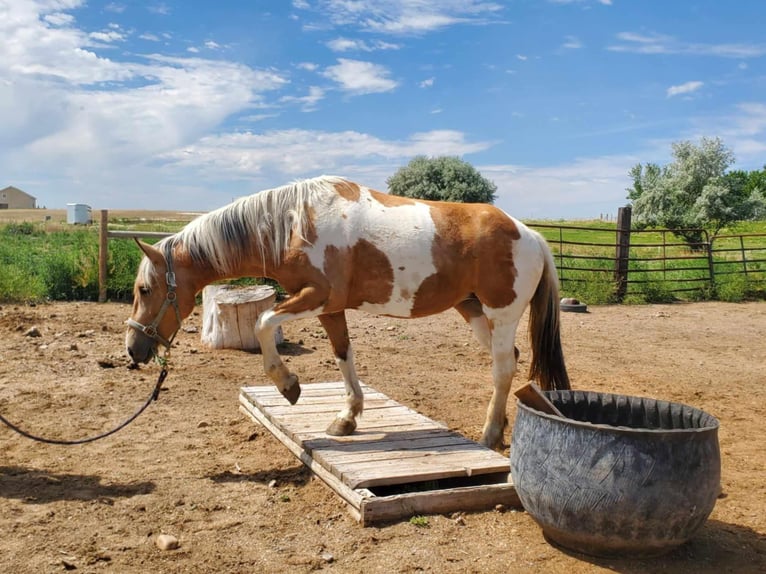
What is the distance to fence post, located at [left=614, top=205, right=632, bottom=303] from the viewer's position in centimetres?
1463

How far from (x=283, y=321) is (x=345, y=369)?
2.32ft

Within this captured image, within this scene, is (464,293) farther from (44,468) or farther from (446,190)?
(446,190)

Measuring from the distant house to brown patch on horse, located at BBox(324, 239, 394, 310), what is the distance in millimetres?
139406

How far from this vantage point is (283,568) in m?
3.01

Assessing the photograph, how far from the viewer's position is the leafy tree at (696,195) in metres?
35.8

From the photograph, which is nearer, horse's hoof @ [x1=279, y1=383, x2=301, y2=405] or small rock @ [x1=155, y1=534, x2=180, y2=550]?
small rock @ [x1=155, y1=534, x2=180, y2=550]

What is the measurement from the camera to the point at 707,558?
3.11 m

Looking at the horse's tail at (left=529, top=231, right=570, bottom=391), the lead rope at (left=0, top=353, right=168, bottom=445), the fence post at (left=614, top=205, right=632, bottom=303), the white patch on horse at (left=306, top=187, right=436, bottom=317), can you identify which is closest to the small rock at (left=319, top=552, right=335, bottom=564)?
the lead rope at (left=0, top=353, right=168, bottom=445)

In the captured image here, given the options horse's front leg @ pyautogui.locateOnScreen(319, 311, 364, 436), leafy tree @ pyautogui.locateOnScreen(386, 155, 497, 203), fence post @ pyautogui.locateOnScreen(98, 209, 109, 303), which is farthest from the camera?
leafy tree @ pyautogui.locateOnScreen(386, 155, 497, 203)

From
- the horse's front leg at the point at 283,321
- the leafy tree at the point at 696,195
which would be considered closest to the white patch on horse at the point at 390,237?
the horse's front leg at the point at 283,321

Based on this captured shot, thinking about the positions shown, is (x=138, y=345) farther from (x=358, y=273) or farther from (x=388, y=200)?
(x=388, y=200)

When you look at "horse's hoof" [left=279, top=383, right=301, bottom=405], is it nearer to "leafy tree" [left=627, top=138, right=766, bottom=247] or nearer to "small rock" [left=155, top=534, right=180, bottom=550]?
"small rock" [left=155, top=534, right=180, bottom=550]

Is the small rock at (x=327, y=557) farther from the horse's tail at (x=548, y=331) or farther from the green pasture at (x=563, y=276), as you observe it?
the green pasture at (x=563, y=276)

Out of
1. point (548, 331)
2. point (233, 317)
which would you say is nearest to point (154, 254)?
point (548, 331)
